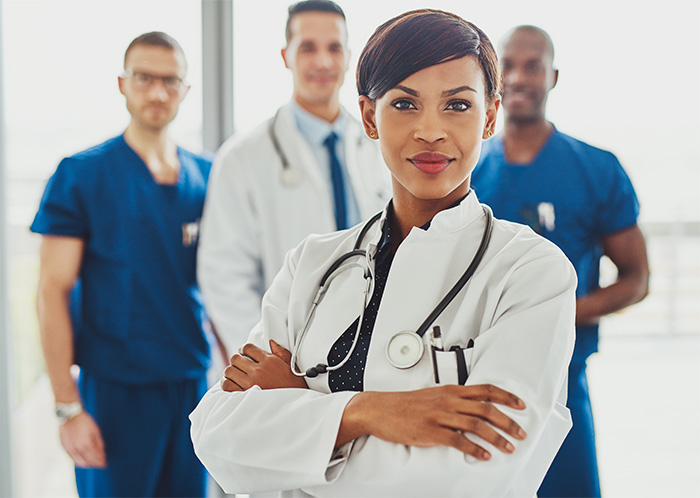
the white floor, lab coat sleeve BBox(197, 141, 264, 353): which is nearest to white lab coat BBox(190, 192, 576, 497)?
lab coat sleeve BBox(197, 141, 264, 353)

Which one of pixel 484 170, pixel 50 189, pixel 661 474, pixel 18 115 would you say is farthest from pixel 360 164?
pixel 661 474

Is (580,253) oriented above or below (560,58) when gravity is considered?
below

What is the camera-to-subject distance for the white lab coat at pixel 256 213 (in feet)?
5.54

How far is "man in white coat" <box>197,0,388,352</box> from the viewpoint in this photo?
1.68 m

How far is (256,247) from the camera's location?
1.73 m

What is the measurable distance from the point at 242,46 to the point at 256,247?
2.50ft

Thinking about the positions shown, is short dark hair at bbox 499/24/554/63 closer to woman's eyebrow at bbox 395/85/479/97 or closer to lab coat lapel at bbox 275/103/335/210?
lab coat lapel at bbox 275/103/335/210

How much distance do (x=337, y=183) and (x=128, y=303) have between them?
0.62 m

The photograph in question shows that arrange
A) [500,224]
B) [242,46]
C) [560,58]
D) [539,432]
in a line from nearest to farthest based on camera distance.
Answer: [539,432] → [500,224] → [560,58] → [242,46]

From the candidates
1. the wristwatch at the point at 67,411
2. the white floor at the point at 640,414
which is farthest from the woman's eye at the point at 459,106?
the white floor at the point at 640,414

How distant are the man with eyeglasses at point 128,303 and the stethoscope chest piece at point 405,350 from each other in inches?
41.0

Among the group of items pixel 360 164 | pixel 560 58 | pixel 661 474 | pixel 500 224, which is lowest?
pixel 661 474

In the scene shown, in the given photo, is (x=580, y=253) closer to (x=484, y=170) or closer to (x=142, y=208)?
(x=484, y=170)

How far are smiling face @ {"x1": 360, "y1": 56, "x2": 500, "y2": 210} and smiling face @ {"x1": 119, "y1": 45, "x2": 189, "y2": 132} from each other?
100 cm
